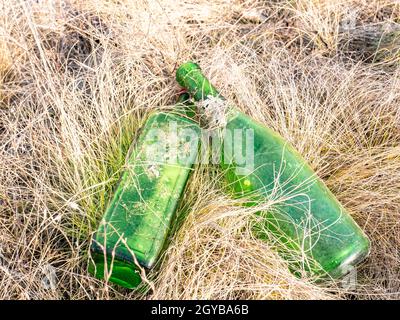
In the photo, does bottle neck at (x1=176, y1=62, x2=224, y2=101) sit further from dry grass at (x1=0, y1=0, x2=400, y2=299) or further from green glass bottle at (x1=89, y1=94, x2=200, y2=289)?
dry grass at (x1=0, y1=0, x2=400, y2=299)

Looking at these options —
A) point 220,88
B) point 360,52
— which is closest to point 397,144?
point 360,52

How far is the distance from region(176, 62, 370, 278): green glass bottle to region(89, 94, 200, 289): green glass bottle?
0.44ft

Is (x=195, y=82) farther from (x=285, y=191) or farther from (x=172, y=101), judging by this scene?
(x=285, y=191)

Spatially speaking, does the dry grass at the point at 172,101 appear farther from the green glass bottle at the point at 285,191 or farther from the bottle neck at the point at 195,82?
the bottle neck at the point at 195,82

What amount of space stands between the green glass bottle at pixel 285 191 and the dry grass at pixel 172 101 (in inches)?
2.8

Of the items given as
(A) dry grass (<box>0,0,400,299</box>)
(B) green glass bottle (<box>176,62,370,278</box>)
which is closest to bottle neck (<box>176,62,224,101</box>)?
(B) green glass bottle (<box>176,62,370,278</box>)

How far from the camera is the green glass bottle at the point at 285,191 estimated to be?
1584 mm

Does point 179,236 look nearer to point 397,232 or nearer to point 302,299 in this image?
point 302,299

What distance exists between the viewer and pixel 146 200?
1.57 metres

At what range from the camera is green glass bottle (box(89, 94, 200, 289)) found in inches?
58.6

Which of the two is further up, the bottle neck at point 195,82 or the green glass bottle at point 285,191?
the bottle neck at point 195,82

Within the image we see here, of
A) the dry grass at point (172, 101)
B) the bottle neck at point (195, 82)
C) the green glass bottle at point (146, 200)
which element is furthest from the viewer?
the bottle neck at point (195, 82)

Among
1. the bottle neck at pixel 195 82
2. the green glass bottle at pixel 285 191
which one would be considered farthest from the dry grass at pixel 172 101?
the bottle neck at pixel 195 82

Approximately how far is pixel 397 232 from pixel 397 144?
39cm
